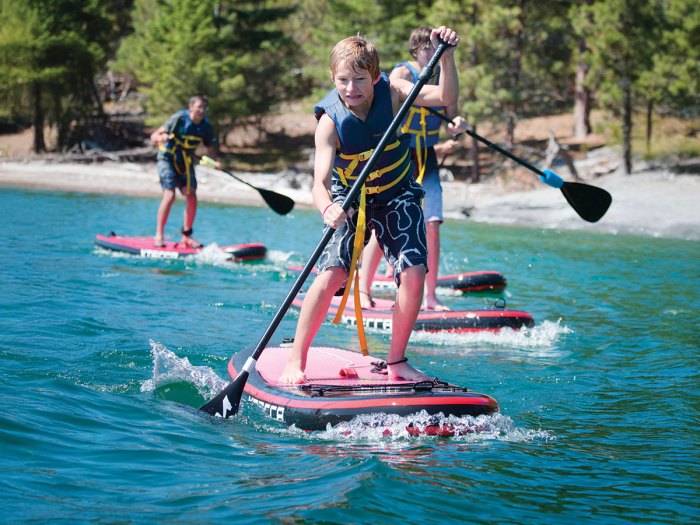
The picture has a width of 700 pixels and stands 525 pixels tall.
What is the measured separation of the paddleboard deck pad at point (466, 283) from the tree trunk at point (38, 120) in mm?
23615

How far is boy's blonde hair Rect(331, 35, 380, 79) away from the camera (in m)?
4.89

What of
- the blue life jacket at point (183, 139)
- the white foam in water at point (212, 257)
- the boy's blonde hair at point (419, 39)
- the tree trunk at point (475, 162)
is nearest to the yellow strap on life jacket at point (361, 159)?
the boy's blonde hair at point (419, 39)

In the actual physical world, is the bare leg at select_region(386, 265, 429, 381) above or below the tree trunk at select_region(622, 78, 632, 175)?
below

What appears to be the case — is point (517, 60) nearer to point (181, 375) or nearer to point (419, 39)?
point (419, 39)

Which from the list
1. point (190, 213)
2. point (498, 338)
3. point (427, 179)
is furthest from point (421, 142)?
point (190, 213)

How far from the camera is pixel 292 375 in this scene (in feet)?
17.4

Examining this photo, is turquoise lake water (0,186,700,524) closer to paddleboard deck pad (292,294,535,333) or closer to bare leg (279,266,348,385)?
paddleboard deck pad (292,294,535,333)

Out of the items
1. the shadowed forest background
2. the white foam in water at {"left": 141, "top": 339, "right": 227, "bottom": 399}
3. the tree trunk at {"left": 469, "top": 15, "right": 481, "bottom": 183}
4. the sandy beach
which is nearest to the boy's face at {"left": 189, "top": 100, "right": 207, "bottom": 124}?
the white foam in water at {"left": 141, "top": 339, "right": 227, "bottom": 399}

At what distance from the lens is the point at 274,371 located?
557 centimetres

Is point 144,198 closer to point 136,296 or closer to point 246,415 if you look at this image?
point 136,296

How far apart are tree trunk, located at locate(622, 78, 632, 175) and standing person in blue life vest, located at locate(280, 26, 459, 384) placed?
64.2ft

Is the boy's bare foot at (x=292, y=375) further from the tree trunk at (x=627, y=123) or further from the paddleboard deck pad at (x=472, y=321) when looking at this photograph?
the tree trunk at (x=627, y=123)

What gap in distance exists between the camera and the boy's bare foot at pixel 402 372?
526cm

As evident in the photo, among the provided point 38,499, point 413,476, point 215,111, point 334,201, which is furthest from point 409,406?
point 215,111
